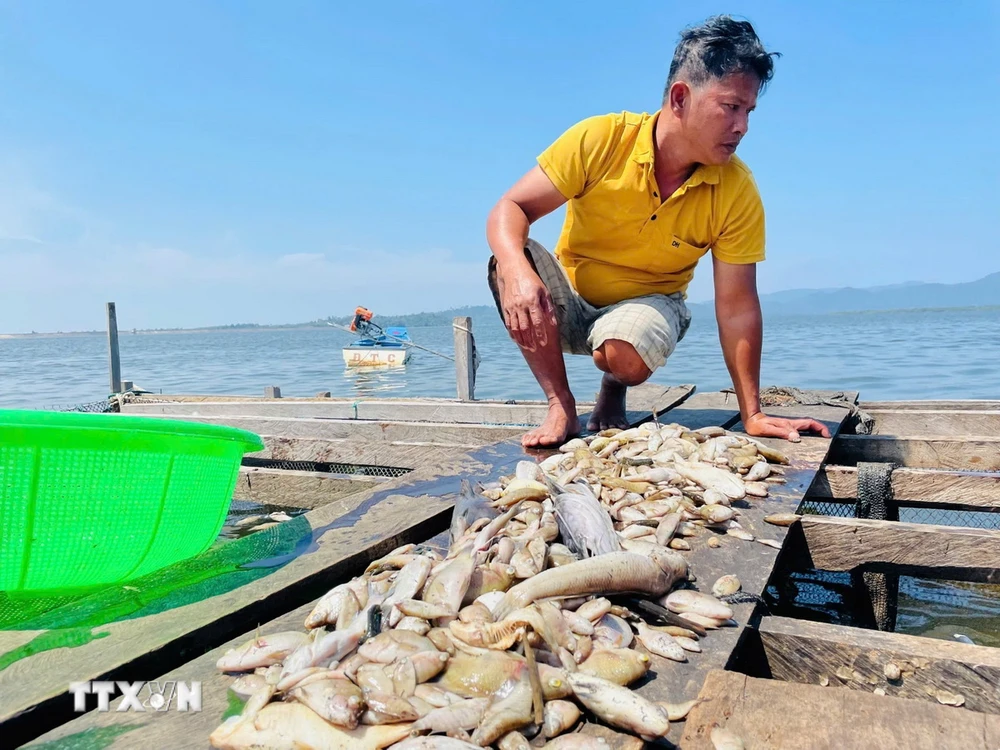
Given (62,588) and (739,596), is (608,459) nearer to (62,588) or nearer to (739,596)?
(739,596)

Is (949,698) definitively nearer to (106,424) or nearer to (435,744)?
(435,744)

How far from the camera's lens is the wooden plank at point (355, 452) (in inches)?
165

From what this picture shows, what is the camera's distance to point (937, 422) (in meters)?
4.90

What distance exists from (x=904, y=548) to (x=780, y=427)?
126 cm

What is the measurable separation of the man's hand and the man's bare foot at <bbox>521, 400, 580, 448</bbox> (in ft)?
1.41

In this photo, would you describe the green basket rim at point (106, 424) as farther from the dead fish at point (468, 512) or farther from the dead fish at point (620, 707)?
the dead fish at point (620, 707)

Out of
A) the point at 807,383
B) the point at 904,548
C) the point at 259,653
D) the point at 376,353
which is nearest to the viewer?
the point at 259,653

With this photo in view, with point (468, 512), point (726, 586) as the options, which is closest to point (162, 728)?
point (468, 512)

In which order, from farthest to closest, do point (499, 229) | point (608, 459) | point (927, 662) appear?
point (499, 229)
point (608, 459)
point (927, 662)

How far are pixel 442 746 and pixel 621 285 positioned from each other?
3.21m

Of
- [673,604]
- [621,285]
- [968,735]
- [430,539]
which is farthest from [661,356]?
[968,735]

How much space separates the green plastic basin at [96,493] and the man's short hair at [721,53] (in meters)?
2.72

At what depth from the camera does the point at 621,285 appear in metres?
4.04

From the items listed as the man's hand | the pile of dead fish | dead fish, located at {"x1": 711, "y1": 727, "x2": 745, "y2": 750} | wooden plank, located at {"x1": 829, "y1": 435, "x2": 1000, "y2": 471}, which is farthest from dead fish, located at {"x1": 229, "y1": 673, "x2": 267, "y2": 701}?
wooden plank, located at {"x1": 829, "y1": 435, "x2": 1000, "y2": 471}
